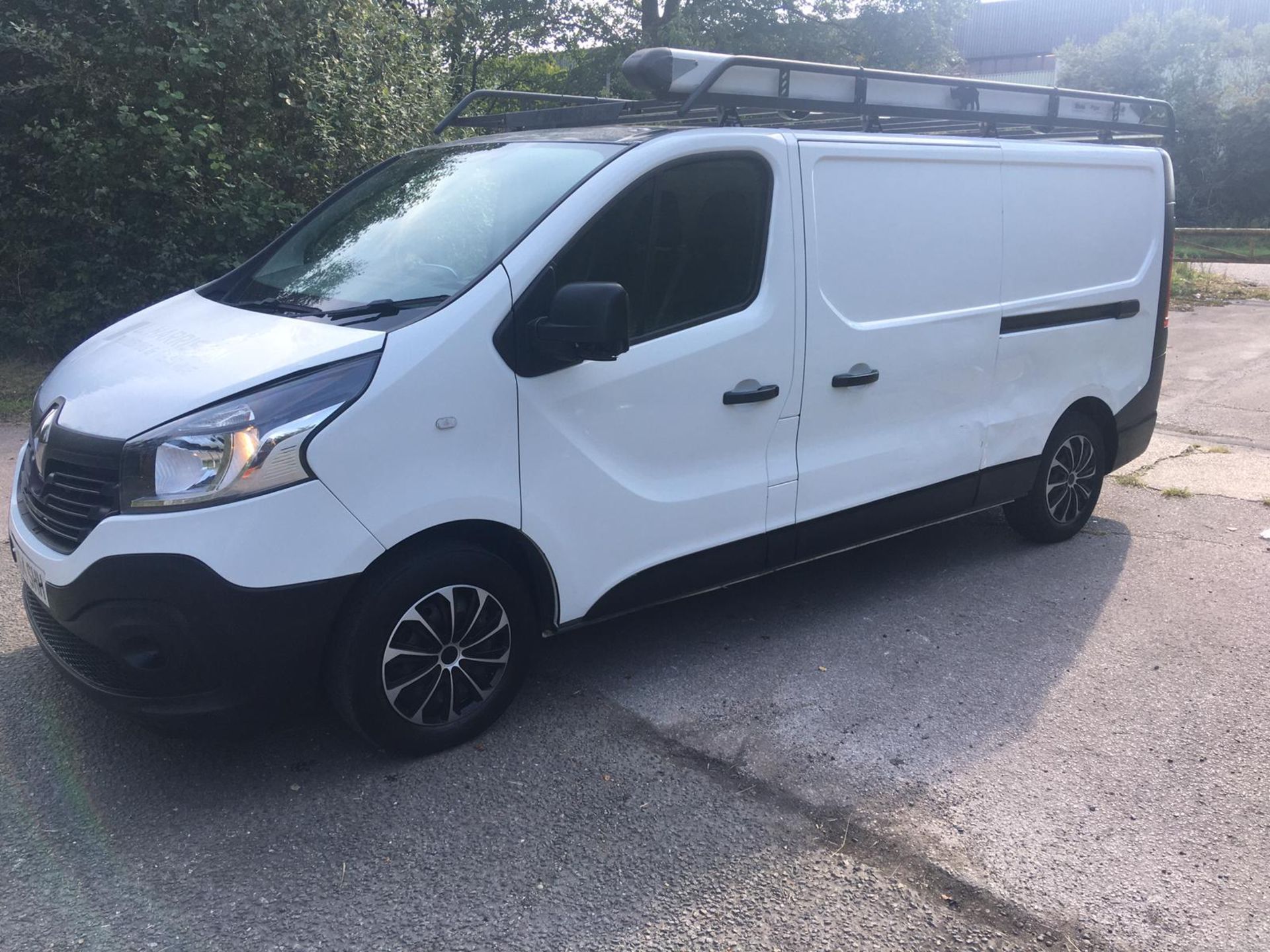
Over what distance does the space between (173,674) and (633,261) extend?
6.49 feet

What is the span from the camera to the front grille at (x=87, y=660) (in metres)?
3.10

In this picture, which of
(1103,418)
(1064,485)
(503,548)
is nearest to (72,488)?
(503,548)

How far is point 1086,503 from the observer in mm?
5836

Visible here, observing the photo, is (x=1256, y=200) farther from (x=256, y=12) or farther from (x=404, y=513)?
(x=404, y=513)

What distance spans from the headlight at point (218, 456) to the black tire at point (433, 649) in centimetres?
46

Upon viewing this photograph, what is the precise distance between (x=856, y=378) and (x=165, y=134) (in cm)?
675

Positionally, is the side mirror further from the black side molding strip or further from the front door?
the black side molding strip

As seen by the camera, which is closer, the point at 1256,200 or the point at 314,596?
the point at 314,596

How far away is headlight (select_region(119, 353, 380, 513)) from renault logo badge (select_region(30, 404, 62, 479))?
1.75 ft

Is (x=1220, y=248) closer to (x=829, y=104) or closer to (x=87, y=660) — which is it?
(x=829, y=104)

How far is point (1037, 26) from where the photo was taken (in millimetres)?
56938

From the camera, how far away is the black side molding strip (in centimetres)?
505

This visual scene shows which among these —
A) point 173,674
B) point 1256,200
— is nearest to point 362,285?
point 173,674

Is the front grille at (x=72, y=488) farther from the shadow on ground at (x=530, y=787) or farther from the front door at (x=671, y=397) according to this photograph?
the front door at (x=671, y=397)
